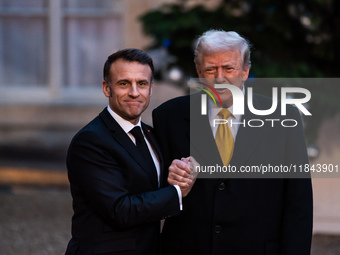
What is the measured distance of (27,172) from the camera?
7.54 m

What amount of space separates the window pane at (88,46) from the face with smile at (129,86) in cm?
646

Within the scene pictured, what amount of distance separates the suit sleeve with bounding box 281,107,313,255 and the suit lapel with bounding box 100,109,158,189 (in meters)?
0.62

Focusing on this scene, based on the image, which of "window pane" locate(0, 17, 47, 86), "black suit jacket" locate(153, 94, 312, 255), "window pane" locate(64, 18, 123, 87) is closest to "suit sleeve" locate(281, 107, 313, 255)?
"black suit jacket" locate(153, 94, 312, 255)

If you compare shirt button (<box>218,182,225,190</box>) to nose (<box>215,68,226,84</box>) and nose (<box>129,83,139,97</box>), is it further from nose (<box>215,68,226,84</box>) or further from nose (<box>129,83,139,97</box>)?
nose (<box>129,83,139,97</box>)

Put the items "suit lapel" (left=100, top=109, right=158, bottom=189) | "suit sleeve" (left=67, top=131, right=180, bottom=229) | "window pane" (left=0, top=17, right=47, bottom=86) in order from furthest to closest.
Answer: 1. "window pane" (left=0, top=17, right=47, bottom=86)
2. "suit lapel" (left=100, top=109, right=158, bottom=189)
3. "suit sleeve" (left=67, top=131, right=180, bottom=229)

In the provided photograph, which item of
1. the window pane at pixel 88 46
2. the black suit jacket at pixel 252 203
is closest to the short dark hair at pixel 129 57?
the black suit jacket at pixel 252 203

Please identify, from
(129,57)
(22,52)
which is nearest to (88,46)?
(22,52)

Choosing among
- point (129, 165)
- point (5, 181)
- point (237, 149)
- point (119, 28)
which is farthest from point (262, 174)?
point (119, 28)

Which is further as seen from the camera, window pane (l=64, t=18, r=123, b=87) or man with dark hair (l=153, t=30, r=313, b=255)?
window pane (l=64, t=18, r=123, b=87)

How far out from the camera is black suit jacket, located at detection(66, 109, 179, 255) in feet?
7.63

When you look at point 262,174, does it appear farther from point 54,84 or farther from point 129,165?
point 54,84

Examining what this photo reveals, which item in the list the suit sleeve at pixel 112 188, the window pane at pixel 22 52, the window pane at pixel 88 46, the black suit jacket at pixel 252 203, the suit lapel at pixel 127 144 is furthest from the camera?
the window pane at pixel 22 52

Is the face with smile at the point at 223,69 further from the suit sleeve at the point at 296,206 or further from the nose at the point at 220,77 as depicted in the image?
the suit sleeve at the point at 296,206

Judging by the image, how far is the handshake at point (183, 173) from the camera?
96.1 inches
